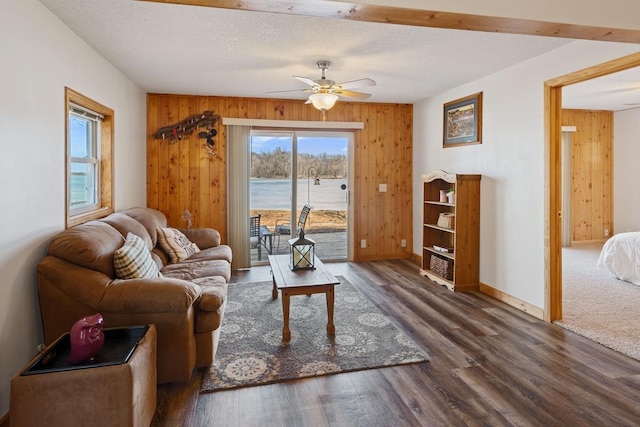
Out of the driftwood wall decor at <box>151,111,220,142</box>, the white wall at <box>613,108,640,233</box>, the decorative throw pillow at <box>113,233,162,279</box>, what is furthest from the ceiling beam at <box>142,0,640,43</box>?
the white wall at <box>613,108,640,233</box>

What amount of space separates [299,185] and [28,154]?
369 centimetres

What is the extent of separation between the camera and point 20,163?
2.25 m

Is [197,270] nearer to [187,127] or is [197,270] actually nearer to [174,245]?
[174,245]

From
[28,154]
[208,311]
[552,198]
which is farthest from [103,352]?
[552,198]

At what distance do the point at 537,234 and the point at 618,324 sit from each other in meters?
1.00

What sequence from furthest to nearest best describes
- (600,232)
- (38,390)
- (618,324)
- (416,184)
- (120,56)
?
(600,232) < (416,184) < (120,56) < (618,324) < (38,390)

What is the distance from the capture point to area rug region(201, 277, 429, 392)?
254 centimetres

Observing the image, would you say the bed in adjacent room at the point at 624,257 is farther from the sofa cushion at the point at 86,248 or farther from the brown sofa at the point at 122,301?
the sofa cushion at the point at 86,248

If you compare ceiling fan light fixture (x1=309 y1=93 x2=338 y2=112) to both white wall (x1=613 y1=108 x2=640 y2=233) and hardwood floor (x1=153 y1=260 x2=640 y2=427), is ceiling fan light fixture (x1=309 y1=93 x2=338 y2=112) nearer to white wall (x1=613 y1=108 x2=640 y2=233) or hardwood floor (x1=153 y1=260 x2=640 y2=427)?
hardwood floor (x1=153 y1=260 x2=640 y2=427)

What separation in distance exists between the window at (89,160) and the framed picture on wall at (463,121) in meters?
4.05

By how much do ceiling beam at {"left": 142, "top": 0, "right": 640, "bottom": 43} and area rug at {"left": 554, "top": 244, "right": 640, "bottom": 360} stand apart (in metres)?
2.25

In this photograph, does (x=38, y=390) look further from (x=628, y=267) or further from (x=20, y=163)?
(x=628, y=267)

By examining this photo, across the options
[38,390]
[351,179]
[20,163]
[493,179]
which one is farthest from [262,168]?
[38,390]

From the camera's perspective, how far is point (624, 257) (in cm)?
468
